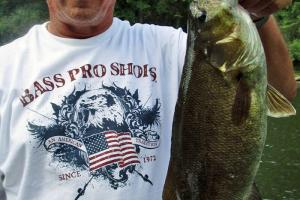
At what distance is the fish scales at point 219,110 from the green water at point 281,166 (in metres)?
12.4

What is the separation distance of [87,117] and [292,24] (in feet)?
135

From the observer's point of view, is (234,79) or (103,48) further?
(103,48)

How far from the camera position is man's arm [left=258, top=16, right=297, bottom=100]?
3002mm

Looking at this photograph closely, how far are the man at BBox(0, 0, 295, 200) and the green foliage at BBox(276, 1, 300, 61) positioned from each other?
124 feet

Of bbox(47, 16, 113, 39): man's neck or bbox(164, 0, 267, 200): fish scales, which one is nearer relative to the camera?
bbox(164, 0, 267, 200): fish scales

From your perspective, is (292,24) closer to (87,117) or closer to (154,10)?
(154,10)

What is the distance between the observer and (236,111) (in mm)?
2592

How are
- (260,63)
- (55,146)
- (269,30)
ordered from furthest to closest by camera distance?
(55,146) < (269,30) < (260,63)

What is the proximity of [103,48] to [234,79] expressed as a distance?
3.12 feet

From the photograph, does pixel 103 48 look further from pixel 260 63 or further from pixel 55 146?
pixel 260 63

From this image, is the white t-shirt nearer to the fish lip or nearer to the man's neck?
the man's neck

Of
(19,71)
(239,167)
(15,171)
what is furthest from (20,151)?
(239,167)

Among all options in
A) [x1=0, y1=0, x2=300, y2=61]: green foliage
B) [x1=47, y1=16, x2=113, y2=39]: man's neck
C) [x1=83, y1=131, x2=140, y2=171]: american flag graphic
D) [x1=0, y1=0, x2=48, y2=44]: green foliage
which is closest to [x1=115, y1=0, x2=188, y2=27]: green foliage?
[x1=0, y1=0, x2=300, y2=61]: green foliage

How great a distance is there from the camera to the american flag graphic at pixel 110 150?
3197mm
